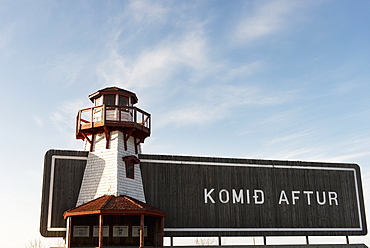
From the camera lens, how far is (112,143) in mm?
29328

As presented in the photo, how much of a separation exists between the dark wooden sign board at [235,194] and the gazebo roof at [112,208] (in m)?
2.42

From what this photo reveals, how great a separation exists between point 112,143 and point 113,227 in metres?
5.29

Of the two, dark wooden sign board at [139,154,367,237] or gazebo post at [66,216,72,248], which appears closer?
gazebo post at [66,216,72,248]

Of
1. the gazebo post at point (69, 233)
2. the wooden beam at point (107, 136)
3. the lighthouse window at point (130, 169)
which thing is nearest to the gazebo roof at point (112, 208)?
the gazebo post at point (69, 233)

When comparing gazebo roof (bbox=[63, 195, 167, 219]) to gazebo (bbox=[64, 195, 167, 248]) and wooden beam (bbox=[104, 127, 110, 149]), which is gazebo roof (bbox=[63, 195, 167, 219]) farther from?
wooden beam (bbox=[104, 127, 110, 149])

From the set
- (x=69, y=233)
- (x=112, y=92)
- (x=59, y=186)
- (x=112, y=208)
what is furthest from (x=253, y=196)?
(x=59, y=186)

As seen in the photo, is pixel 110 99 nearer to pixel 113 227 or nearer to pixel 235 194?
pixel 113 227

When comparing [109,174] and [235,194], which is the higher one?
[109,174]

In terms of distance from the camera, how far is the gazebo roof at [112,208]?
83.0ft

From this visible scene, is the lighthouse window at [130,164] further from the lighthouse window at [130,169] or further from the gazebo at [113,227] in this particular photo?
the gazebo at [113,227]

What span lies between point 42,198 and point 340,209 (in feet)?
71.5

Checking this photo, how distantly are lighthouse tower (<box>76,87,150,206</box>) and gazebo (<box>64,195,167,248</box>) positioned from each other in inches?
44.3

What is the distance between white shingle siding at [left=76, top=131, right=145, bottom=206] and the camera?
92.2 ft

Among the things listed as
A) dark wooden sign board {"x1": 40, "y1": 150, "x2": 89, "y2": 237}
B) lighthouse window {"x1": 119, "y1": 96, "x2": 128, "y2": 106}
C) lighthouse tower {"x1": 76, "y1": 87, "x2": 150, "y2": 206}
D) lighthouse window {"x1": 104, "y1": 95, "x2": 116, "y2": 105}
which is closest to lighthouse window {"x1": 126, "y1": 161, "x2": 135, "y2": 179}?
lighthouse tower {"x1": 76, "y1": 87, "x2": 150, "y2": 206}
